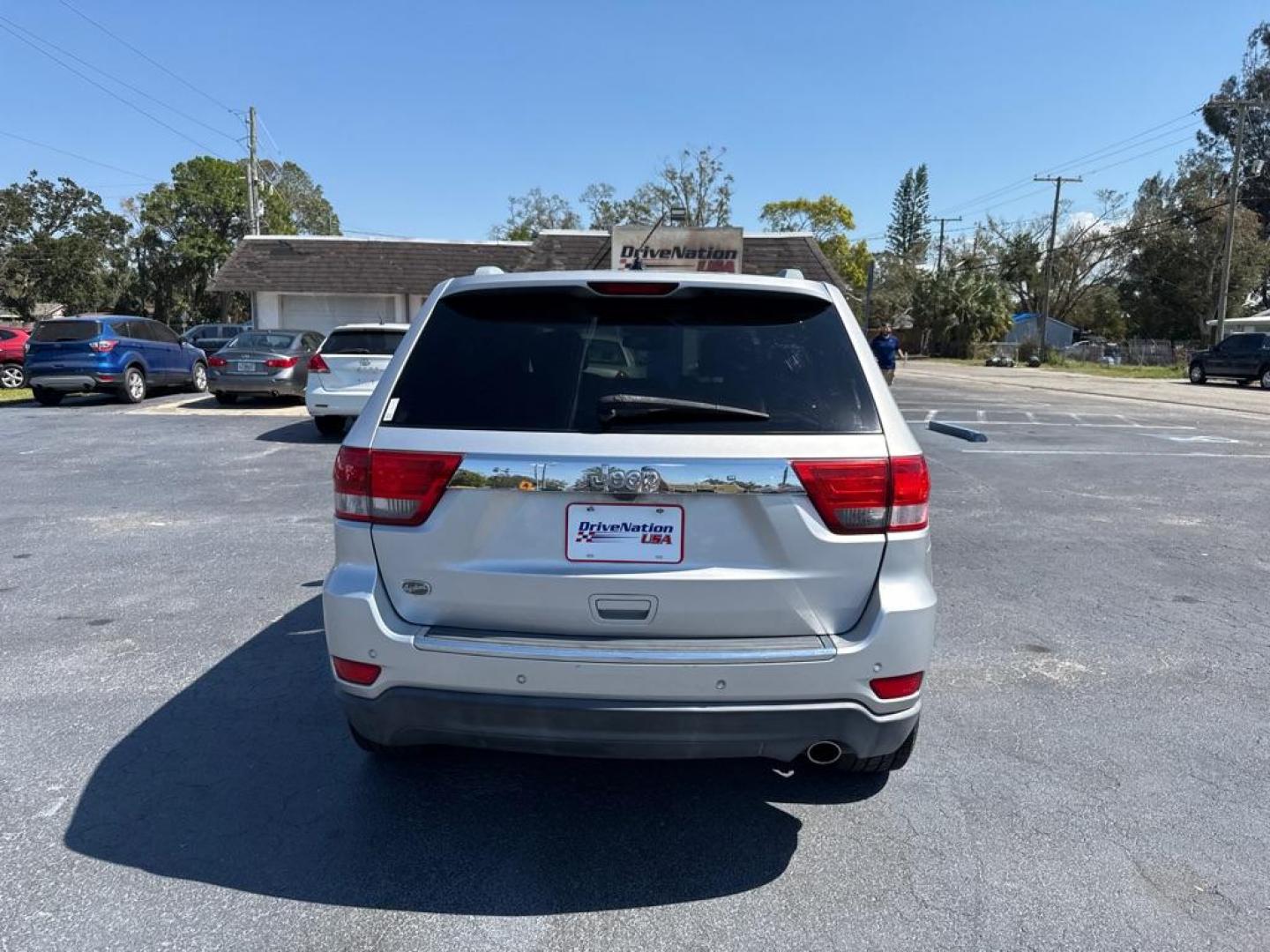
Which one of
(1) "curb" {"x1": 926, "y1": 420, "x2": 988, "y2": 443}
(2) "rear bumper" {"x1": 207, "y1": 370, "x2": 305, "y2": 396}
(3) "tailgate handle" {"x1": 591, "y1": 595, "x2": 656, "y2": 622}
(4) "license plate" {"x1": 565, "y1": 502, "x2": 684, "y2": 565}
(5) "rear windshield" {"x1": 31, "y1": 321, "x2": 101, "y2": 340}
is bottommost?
(1) "curb" {"x1": 926, "y1": 420, "x2": 988, "y2": 443}

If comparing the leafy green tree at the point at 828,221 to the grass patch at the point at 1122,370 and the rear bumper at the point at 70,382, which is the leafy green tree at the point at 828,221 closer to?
the grass patch at the point at 1122,370

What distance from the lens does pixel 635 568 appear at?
8.71 ft

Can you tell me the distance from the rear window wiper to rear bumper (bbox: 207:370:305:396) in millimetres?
14923

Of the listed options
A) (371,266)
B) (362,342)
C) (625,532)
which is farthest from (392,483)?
(371,266)

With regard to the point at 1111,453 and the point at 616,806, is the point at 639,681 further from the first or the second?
the point at 1111,453

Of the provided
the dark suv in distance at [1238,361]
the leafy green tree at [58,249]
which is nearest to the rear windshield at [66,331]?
the dark suv in distance at [1238,361]

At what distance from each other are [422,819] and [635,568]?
131 centimetres

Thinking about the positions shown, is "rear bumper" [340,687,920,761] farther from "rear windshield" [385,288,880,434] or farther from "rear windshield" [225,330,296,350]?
"rear windshield" [225,330,296,350]

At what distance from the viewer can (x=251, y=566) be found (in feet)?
20.5

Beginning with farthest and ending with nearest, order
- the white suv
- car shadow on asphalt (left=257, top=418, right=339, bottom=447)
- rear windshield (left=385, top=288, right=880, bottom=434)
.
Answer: car shadow on asphalt (left=257, top=418, right=339, bottom=447)
the white suv
rear windshield (left=385, top=288, right=880, bottom=434)

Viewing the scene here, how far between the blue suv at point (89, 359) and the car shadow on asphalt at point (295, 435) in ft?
15.1

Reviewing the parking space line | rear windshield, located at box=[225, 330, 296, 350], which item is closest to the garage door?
rear windshield, located at box=[225, 330, 296, 350]

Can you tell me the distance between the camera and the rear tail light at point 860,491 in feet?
8.76

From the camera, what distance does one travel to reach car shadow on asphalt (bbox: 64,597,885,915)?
2805 millimetres
